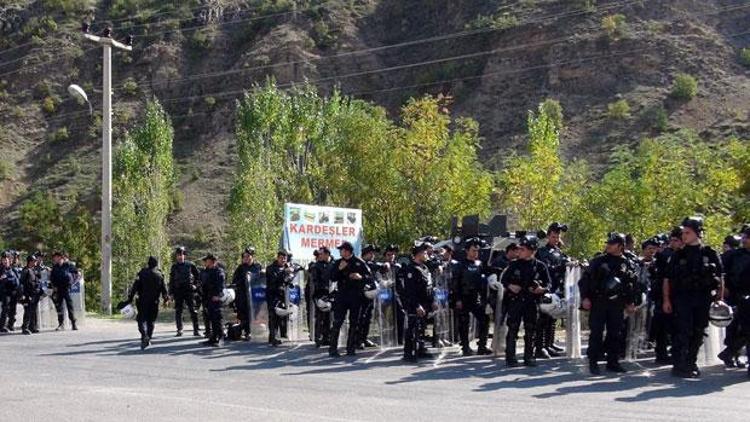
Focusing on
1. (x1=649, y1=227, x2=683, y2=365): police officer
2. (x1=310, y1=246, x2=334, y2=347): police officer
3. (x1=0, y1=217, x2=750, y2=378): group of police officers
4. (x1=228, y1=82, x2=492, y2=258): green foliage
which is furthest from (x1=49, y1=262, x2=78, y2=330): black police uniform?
(x1=228, y1=82, x2=492, y2=258): green foliage

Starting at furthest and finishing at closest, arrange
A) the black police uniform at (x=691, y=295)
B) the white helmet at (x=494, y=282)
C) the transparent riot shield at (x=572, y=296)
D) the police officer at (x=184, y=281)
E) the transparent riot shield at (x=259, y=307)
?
the police officer at (x=184, y=281)
the transparent riot shield at (x=259, y=307)
the white helmet at (x=494, y=282)
the transparent riot shield at (x=572, y=296)
the black police uniform at (x=691, y=295)

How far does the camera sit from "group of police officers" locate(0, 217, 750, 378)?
13.3 metres

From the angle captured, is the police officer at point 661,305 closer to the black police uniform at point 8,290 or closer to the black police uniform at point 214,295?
the black police uniform at point 214,295

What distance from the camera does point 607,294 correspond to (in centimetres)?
1375

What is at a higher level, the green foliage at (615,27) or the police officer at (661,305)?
the green foliage at (615,27)

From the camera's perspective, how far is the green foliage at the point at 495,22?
7081 cm

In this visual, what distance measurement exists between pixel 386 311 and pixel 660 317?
5.06 meters

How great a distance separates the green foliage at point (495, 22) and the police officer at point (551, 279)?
183 ft

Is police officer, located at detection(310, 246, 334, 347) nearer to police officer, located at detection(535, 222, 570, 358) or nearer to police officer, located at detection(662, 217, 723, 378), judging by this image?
police officer, located at detection(535, 222, 570, 358)

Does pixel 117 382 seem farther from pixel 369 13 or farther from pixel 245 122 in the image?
pixel 369 13

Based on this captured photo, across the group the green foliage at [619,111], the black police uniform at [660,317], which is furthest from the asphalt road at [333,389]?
the green foliage at [619,111]

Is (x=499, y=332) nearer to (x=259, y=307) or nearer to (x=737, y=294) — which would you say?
(x=737, y=294)

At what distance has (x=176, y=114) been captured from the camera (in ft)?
251

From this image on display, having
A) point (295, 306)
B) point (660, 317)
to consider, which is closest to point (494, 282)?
point (660, 317)
